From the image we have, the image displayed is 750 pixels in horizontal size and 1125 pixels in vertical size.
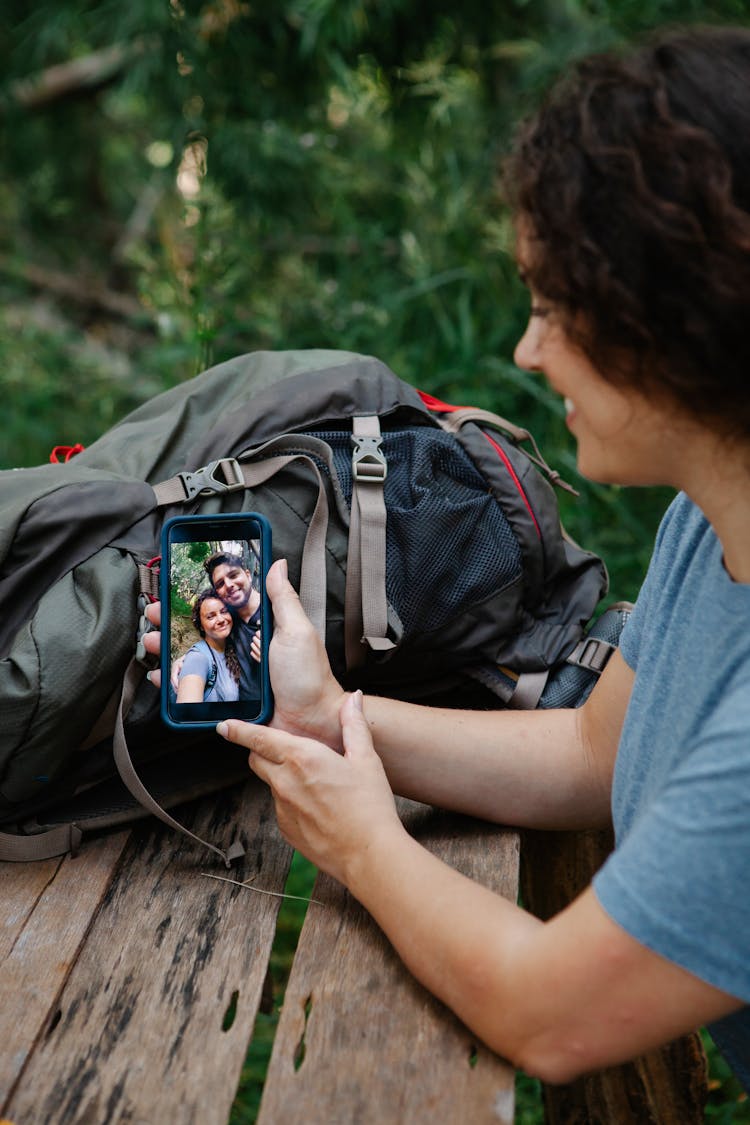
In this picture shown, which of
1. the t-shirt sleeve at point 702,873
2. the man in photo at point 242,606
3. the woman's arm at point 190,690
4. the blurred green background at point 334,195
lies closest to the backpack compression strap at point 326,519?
the man in photo at point 242,606

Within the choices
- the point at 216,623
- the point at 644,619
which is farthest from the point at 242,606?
the point at 644,619

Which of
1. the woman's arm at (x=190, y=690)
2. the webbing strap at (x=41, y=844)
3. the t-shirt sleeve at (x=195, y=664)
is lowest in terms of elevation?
the webbing strap at (x=41, y=844)

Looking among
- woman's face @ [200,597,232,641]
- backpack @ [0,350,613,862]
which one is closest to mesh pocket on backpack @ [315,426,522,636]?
backpack @ [0,350,613,862]

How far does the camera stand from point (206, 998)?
1.30 m

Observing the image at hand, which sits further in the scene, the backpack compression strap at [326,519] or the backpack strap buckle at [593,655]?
the backpack strap buckle at [593,655]

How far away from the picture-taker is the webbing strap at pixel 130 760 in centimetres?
148

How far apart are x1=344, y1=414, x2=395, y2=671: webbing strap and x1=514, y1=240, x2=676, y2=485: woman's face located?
18.1 inches

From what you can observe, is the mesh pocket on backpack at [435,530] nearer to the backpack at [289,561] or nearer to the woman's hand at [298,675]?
the backpack at [289,561]

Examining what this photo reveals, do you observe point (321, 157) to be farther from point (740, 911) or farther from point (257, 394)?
point (740, 911)

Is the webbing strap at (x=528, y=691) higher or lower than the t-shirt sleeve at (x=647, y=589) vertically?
lower

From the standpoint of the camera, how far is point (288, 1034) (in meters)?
1.21

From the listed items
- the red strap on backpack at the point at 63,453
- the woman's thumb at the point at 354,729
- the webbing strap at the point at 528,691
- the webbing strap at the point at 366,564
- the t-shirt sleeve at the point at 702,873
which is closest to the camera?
the t-shirt sleeve at the point at 702,873

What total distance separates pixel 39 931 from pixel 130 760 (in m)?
0.26

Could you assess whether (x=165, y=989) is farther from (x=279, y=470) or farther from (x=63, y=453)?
(x=63, y=453)
